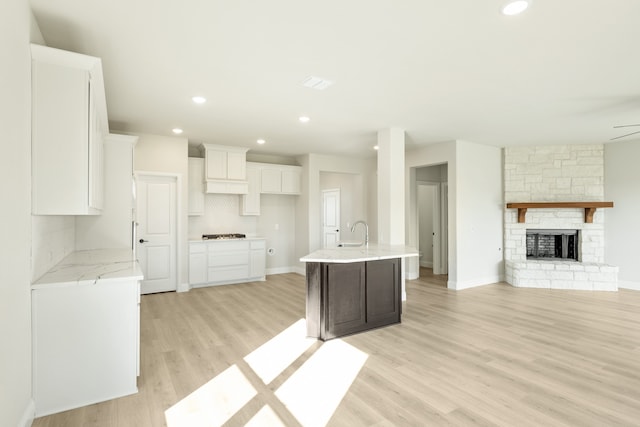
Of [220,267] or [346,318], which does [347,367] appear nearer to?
[346,318]

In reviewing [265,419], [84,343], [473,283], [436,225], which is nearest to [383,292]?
[265,419]

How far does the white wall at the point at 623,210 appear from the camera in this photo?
614cm

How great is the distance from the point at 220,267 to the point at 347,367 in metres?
3.93

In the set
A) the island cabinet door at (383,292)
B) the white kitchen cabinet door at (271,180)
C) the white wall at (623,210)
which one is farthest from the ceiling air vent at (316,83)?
the white wall at (623,210)

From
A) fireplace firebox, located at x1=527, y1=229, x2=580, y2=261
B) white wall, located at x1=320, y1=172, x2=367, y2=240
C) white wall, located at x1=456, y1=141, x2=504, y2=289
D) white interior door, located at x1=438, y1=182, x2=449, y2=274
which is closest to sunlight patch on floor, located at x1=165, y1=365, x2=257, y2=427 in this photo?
white wall, located at x1=456, y1=141, x2=504, y2=289

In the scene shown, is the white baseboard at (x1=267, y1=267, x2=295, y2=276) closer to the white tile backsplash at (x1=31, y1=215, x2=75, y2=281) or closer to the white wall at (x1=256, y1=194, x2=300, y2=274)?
the white wall at (x1=256, y1=194, x2=300, y2=274)

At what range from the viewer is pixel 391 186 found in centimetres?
515

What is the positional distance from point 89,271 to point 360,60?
286cm

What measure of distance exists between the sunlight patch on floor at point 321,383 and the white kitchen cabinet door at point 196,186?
3.97 m

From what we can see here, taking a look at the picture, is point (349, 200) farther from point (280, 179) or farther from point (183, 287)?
point (183, 287)

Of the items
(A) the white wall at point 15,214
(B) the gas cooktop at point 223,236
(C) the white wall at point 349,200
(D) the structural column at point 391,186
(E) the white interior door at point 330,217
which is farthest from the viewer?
(E) the white interior door at point 330,217

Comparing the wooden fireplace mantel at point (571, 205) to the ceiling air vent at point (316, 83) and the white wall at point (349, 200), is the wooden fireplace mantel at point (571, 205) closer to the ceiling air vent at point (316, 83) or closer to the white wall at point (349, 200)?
the white wall at point (349, 200)

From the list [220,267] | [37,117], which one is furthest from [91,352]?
[220,267]

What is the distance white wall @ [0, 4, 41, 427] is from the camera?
172 centimetres
